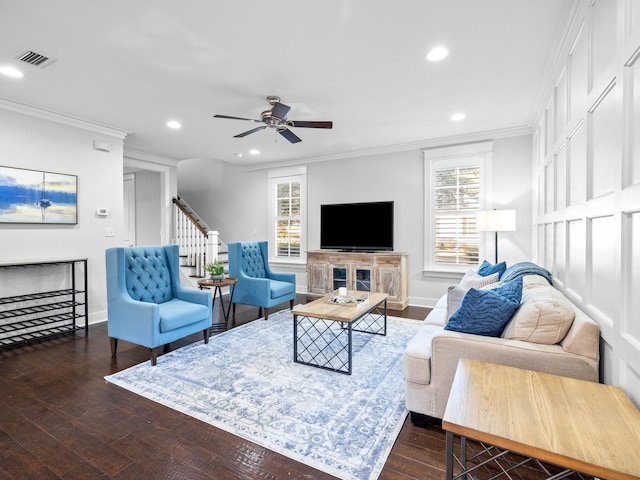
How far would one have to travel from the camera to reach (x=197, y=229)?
6.13 metres

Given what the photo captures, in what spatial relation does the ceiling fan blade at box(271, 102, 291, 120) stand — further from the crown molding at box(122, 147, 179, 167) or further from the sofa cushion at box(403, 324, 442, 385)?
the crown molding at box(122, 147, 179, 167)

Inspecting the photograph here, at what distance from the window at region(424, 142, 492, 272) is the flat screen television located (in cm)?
69

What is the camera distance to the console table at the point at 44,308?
3607mm

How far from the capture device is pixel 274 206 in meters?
6.82

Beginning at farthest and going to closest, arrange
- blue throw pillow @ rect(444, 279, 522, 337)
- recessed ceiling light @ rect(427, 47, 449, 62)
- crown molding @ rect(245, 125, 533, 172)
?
crown molding @ rect(245, 125, 533, 172)
recessed ceiling light @ rect(427, 47, 449, 62)
blue throw pillow @ rect(444, 279, 522, 337)

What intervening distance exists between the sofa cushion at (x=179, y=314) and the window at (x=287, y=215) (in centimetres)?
325

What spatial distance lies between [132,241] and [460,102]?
721 cm

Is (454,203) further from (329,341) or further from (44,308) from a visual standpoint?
(44,308)

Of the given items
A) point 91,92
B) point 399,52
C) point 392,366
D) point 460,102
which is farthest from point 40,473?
point 460,102

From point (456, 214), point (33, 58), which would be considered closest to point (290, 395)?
point (33, 58)

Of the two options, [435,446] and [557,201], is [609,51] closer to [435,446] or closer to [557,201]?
[557,201]

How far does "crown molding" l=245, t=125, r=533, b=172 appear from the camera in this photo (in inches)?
180

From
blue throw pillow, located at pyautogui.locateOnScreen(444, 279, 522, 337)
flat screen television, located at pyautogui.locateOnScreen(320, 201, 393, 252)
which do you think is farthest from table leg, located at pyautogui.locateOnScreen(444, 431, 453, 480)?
flat screen television, located at pyautogui.locateOnScreen(320, 201, 393, 252)

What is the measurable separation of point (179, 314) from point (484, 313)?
8.66 ft
